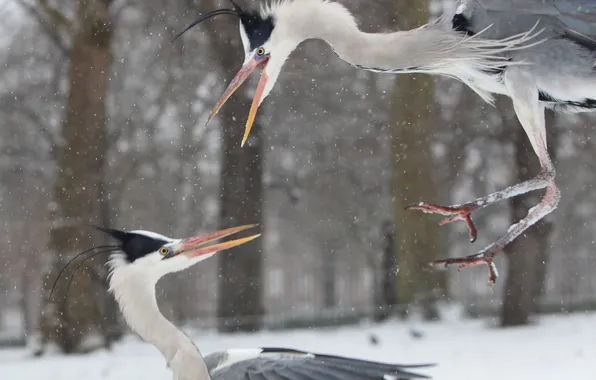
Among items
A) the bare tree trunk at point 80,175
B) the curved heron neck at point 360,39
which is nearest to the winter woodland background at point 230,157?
the bare tree trunk at point 80,175

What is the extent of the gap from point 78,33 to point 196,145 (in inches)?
98.9

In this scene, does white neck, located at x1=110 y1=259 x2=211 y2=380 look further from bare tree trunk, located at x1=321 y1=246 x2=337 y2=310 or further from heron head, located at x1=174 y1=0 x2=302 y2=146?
bare tree trunk, located at x1=321 y1=246 x2=337 y2=310

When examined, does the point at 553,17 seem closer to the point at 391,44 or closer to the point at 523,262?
the point at 391,44

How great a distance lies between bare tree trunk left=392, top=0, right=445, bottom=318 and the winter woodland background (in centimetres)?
1

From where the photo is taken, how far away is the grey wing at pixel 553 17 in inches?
69.2

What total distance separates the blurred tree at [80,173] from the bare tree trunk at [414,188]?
199 centimetres

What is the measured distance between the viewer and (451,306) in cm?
618

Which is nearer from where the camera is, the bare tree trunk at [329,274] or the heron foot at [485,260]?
the heron foot at [485,260]

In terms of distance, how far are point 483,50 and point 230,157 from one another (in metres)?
4.36

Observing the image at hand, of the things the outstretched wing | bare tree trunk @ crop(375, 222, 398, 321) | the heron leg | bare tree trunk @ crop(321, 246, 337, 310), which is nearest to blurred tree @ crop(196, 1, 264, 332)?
bare tree trunk @ crop(375, 222, 398, 321)

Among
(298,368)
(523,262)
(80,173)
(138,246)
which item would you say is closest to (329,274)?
(523,262)

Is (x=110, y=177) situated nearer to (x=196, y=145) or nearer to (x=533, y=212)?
(x=196, y=145)

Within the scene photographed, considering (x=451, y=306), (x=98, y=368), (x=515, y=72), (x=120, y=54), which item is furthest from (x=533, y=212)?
(x=120, y=54)

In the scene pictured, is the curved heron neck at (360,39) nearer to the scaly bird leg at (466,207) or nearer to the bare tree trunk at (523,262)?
the scaly bird leg at (466,207)
